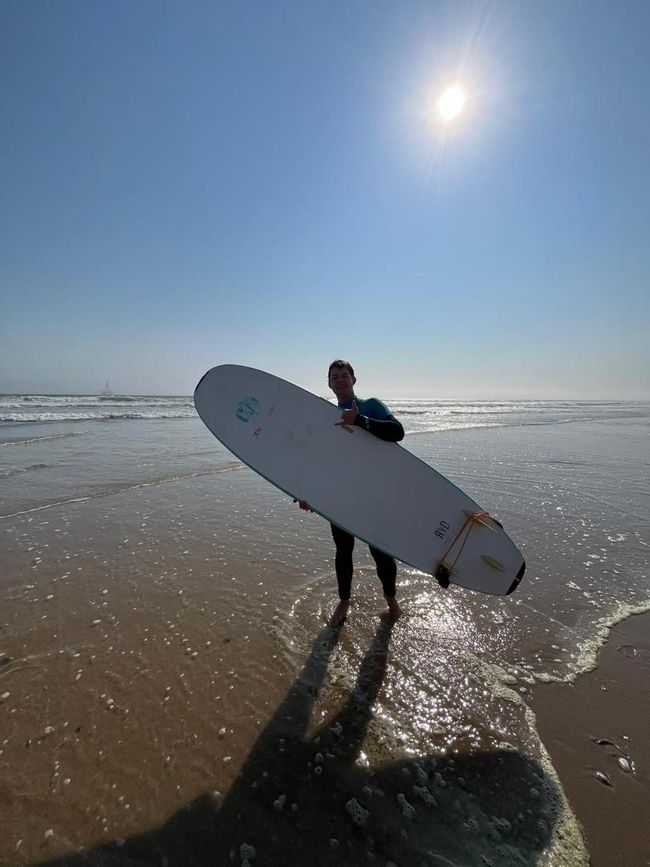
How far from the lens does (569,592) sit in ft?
12.4

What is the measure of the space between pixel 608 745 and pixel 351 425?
2.48m

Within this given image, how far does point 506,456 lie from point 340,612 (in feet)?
29.7

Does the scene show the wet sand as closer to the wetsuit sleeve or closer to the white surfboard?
the white surfboard

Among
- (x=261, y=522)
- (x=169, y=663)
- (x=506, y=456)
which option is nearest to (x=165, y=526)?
(x=261, y=522)

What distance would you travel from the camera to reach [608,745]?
85.2 inches

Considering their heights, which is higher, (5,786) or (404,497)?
(404,497)

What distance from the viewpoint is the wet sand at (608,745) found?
175cm

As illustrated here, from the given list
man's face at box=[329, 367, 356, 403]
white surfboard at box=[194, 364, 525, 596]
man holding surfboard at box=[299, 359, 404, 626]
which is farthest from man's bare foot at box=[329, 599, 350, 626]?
man's face at box=[329, 367, 356, 403]

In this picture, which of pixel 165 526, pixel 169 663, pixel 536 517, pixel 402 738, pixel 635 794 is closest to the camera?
pixel 635 794

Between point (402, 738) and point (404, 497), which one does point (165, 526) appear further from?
point (402, 738)

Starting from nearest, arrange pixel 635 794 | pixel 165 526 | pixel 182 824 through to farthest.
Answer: pixel 182 824 → pixel 635 794 → pixel 165 526

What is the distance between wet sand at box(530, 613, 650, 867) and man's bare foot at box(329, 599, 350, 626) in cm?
142

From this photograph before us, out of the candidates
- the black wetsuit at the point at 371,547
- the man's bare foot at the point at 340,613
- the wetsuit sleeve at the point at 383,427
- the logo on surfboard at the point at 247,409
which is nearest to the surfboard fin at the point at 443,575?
the black wetsuit at the point at 371,547

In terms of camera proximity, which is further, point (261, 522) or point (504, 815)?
point (261, 522)
